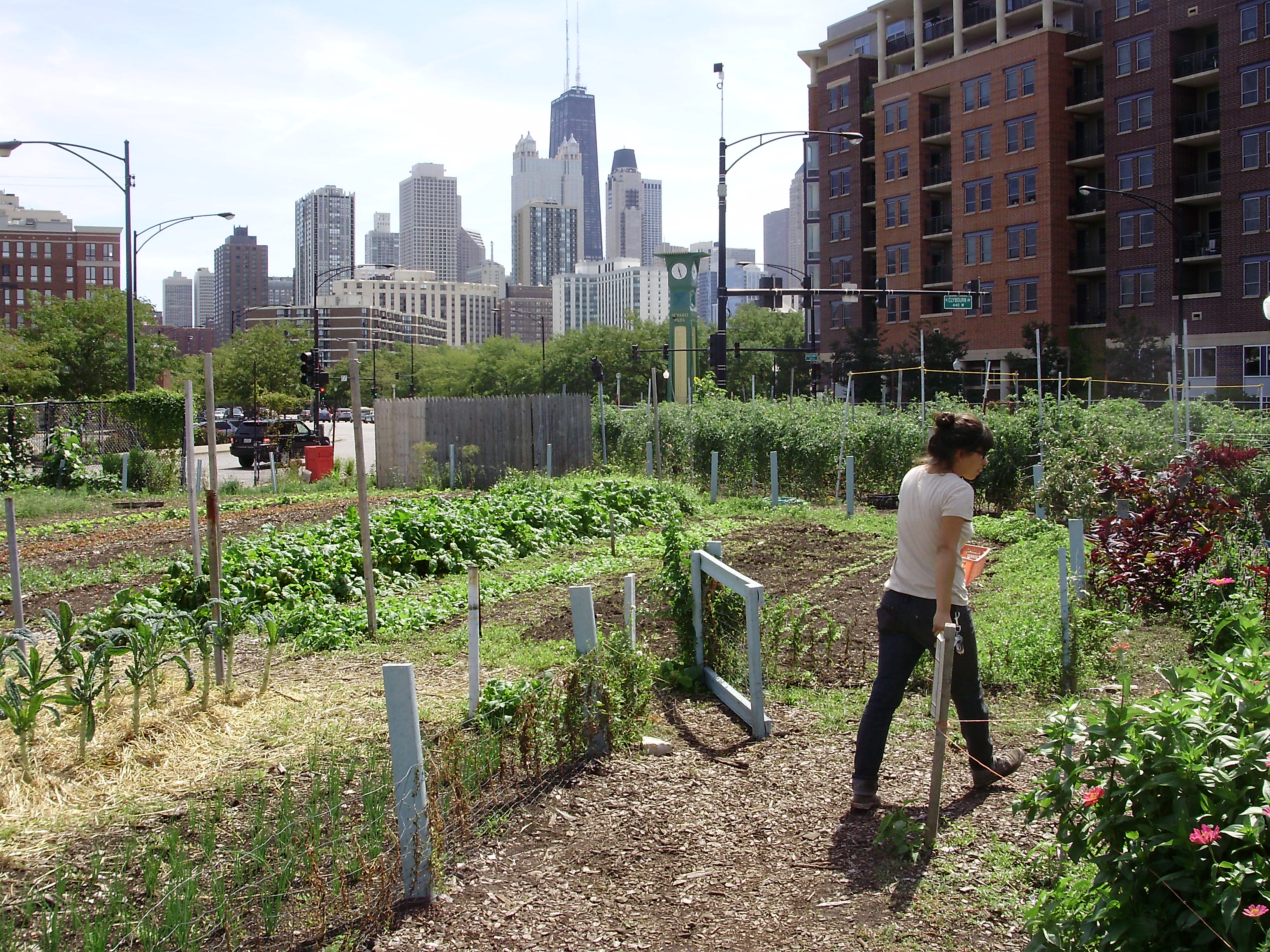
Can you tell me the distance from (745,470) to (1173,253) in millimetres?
36710

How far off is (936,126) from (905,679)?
62445 millimetres

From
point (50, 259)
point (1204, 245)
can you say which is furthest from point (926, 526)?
point (50, 259)

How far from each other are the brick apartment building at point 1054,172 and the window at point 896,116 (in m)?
0.08

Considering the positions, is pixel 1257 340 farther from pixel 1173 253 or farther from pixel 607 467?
pixel 607 467

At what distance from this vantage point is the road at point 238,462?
103 ft

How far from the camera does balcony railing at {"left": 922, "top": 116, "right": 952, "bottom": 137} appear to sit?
60.9 meters

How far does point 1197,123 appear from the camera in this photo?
4916 centimetres

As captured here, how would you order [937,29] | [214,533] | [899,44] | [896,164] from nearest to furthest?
[214,533], [937,29], [896,164], [899,44]

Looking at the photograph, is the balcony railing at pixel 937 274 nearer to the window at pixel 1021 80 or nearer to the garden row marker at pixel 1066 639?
the window at pixel 1021 80

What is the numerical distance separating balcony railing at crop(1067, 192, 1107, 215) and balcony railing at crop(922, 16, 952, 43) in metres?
13.2

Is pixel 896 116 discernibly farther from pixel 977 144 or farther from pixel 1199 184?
pixel 1199 184

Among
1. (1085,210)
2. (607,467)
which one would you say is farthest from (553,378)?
(607,467)

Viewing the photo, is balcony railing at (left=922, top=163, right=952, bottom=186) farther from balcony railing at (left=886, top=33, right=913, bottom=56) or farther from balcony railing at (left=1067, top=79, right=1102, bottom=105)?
balcony railing at (left=1067, top=79, right=1102, bottom=105)

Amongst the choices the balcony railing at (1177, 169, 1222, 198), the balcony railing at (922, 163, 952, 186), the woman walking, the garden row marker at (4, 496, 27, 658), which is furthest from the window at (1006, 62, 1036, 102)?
the garden row marker at (4, 496, 27, 658)
